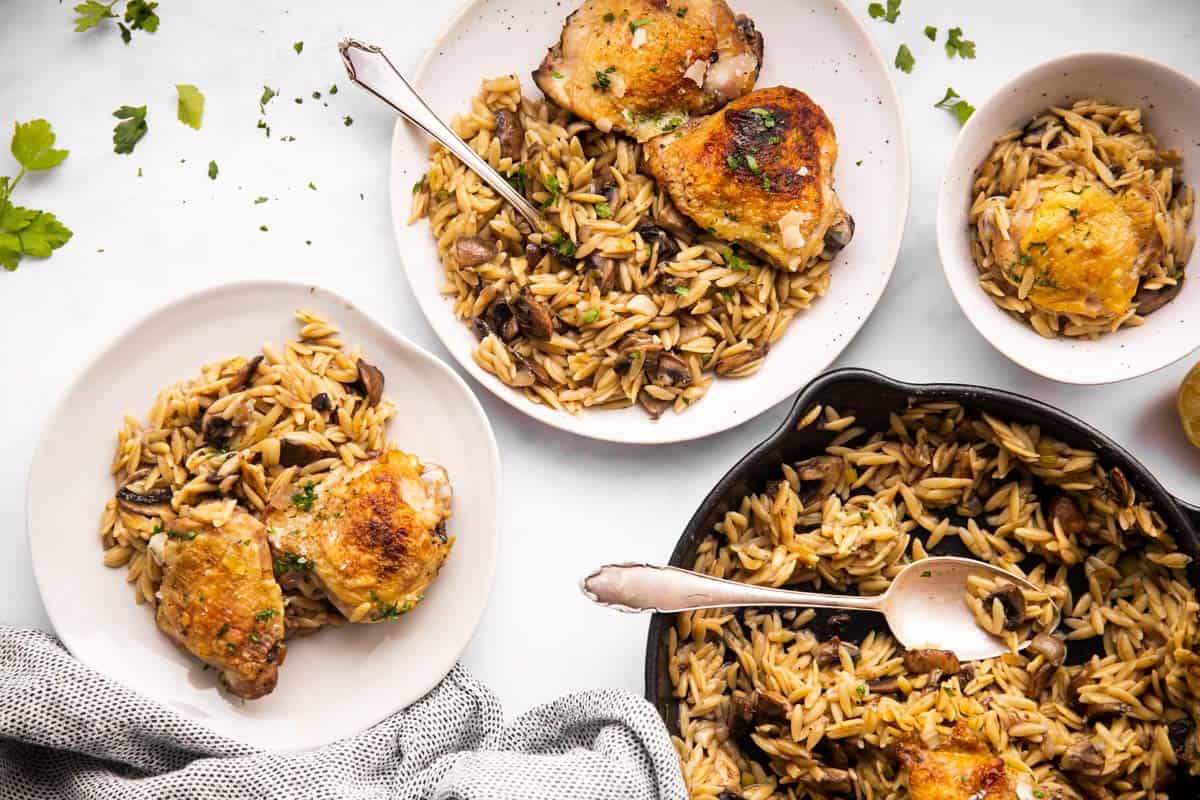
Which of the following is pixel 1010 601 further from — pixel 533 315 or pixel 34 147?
pixel 34 147

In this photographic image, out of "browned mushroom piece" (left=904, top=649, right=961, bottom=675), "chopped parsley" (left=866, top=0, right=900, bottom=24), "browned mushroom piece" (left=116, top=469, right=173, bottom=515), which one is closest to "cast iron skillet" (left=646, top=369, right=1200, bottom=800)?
"browned mushroom piece" (left=904, top=649, right=961, bottom=675)

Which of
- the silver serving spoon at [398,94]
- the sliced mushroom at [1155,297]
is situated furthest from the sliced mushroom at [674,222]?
the sliced mushroom at [1155,297]

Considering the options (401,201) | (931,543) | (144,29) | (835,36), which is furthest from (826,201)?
(144,29)

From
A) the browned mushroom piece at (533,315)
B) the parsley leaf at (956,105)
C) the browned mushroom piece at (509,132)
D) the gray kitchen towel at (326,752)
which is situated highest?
the parsley leaf at (956,105)

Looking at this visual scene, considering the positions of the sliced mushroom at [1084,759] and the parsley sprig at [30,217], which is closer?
the sliced mushroom at [1084,759]

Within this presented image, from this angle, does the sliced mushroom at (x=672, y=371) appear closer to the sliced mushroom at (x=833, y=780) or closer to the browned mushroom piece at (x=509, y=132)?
the browned mushroom piece at (x=509, y=132)
